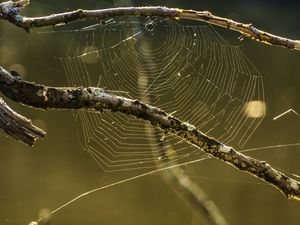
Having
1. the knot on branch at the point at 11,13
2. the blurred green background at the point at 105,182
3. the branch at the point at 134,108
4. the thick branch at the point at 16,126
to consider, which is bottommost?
the thick branch at the point at 16,126

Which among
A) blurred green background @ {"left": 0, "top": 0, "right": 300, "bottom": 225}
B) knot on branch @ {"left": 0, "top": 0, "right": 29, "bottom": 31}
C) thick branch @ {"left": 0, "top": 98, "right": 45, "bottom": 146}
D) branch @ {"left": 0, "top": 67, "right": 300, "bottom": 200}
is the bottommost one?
thick branch @ {"left": 0, "top": 98, "right": 45, "bottom": 146}

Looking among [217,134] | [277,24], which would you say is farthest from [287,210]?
[277,24]

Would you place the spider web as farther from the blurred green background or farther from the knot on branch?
the knot on branch

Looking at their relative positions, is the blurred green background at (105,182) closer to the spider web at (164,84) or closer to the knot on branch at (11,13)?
the spider web at (164,84)

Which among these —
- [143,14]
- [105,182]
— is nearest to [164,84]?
[105,182]

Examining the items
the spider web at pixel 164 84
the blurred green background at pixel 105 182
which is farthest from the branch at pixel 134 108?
the blurred green background at pixel 105 182

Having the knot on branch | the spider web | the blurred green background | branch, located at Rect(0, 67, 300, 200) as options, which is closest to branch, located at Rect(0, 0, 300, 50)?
the knot on branch

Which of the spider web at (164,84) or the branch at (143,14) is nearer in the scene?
the branch at (143,14)
